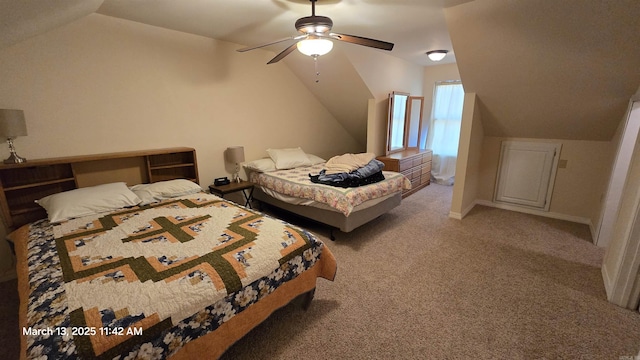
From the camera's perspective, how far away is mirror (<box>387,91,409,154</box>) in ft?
14.8

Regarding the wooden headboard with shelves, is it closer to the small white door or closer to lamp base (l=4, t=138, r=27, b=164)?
lamp base (l=4, t=138, r=27, b=164)

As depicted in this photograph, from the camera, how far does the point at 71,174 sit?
2518 mm

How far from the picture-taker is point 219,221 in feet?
6.85

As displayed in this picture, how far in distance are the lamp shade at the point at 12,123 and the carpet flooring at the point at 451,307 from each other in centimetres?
132

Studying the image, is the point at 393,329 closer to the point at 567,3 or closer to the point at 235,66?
the point at 567,3

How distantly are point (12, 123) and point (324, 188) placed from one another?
2.71 meters

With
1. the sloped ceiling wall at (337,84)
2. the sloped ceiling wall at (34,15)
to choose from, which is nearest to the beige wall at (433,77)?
the sloped ceiling wall at (337,84)

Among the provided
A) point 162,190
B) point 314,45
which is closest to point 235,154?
point 162,190

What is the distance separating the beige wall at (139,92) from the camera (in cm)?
233

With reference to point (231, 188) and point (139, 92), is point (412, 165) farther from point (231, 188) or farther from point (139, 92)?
point (139, 92)

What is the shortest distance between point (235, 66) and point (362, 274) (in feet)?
10.3

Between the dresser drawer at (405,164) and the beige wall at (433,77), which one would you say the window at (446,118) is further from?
the dresser drawer at (405,164)

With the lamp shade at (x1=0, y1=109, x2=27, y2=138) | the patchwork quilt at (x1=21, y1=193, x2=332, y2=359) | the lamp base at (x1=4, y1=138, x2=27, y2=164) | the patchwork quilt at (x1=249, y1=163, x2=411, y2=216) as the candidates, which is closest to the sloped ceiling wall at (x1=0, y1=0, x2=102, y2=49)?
the lamp shade at (x1=0, y1=109, x2=27, y2=138)

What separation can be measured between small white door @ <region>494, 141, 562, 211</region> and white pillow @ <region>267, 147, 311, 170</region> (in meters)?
3.06
